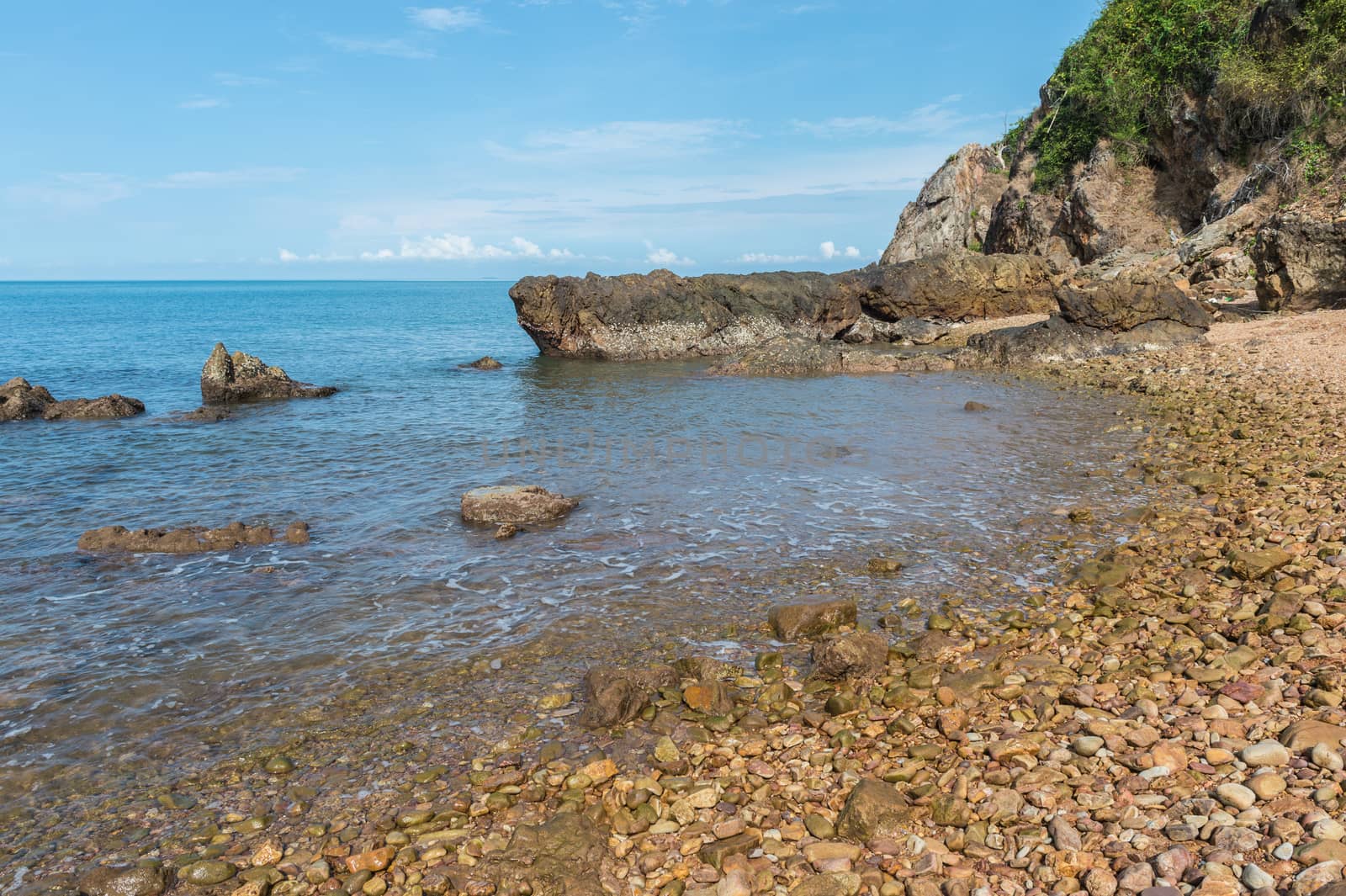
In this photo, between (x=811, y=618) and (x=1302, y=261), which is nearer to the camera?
(x=811, y=618)

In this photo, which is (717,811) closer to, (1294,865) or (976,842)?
(976,842)

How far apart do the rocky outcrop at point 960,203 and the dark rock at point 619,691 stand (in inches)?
1988

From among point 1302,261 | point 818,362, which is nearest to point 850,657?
point 818,362

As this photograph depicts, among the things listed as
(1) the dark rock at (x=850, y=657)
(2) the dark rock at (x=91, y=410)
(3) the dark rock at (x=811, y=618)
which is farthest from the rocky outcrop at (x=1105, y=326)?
(2) the dark rock at (x=91, y=410)

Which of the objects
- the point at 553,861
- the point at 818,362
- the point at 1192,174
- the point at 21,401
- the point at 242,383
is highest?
the point at 1192,174

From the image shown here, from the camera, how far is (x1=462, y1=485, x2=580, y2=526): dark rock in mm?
12125

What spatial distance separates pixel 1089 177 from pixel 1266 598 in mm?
40224

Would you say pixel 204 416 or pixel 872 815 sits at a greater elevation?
pixel 204 416

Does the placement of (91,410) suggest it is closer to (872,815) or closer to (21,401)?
(21,401)

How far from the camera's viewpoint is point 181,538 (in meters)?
11.3

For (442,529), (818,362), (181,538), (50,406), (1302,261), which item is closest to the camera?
(181,538)

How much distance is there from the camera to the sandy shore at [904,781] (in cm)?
450

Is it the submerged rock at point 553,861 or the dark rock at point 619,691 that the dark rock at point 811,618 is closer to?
the dark rock at point 619,691

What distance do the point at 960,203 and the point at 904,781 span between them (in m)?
54.2
